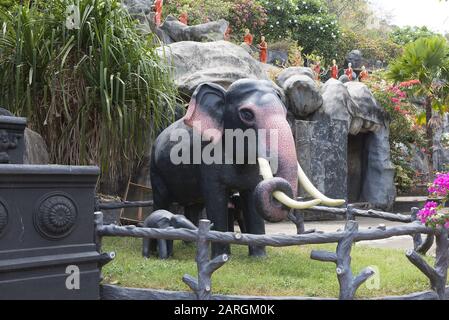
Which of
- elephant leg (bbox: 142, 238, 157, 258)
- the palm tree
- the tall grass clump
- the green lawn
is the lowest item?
the green lawn

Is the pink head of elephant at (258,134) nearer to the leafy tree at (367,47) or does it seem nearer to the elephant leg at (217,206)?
the elephant leg at (217,206)

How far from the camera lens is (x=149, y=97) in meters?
6.80

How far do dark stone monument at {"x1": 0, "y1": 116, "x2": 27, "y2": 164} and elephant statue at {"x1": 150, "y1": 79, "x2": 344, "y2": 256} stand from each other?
1.60m

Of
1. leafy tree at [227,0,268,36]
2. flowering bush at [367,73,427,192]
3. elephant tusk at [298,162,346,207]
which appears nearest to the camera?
elephant tusk at [298,162,346,207]

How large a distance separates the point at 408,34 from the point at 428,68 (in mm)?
17033

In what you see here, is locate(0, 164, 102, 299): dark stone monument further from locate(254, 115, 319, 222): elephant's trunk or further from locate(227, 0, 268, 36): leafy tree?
locate(227, 0, 268, 36): leafy tree

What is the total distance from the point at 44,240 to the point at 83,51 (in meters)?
3.61

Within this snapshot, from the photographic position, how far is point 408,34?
2869cm

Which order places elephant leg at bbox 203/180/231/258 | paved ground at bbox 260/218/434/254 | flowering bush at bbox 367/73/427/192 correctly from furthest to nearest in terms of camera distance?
flowering bush at bbox 367/73/427/192 → paved ground at bbox 260/218/434/254 → elephant leg at bbox 203/180/231/258

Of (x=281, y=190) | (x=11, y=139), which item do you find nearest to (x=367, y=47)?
(x=281, y=190)

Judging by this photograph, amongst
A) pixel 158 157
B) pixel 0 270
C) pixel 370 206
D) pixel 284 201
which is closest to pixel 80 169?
pixel 0 270

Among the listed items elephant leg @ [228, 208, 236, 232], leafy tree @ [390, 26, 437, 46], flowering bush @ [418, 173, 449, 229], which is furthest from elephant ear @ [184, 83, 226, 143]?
leafy tree @ [390, 26, 437, 46]

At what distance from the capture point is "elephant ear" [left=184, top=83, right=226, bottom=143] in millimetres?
5309

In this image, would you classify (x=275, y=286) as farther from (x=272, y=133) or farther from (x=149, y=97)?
(x=149, y=97)
